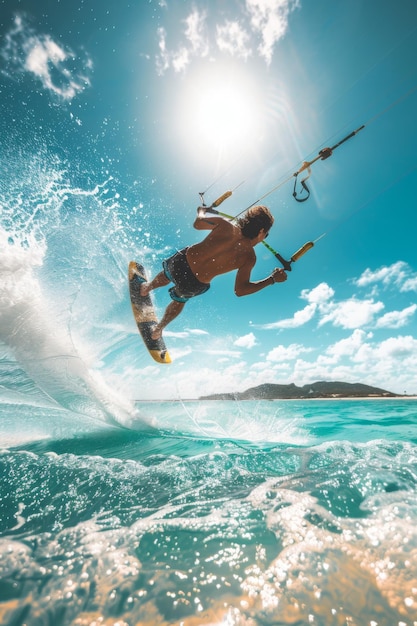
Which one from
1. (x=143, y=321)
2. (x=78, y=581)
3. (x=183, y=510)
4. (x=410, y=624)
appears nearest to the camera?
(x=410, y=624)

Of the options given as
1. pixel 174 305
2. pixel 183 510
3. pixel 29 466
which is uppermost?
pixel 174 305

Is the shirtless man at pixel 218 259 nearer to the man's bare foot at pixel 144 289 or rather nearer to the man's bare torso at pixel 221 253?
the man's bare torso at pixel 221 253

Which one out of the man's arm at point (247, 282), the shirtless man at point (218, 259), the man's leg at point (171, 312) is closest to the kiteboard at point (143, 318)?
the man's leg at point (171, 312)

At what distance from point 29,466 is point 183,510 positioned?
114 inches

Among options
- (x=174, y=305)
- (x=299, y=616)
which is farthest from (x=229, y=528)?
(x=174, y=305)

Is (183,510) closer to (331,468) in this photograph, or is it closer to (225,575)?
(225,575)

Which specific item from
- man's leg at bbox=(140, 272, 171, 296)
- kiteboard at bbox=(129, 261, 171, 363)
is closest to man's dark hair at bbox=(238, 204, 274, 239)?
man's leg at bbox=(140, 272, 171, 296)

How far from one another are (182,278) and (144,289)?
1.65m

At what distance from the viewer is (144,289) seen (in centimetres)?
671

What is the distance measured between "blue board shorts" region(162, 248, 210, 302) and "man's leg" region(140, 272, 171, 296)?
0.17m

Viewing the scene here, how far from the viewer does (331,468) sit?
142 inches

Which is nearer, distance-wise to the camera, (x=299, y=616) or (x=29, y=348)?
(x=299, y=616)

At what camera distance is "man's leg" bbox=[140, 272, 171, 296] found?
5.98 metres

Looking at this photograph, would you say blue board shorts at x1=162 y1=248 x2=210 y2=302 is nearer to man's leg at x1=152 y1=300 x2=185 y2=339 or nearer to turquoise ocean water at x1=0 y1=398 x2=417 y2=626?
man's leg at x1=152 y1=300 x2=185 y2=339
